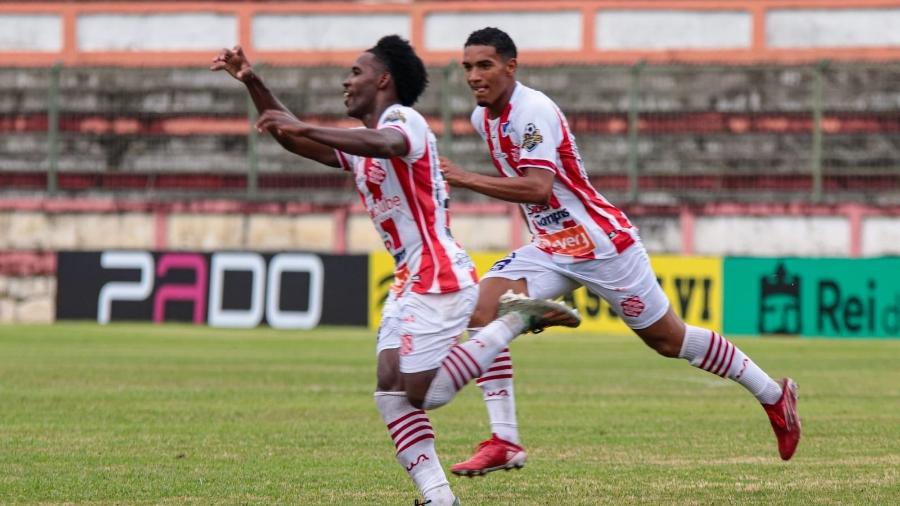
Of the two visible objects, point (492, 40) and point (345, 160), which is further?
point (492, 40)

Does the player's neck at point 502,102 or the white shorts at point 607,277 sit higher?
the player's neck at point 502,102

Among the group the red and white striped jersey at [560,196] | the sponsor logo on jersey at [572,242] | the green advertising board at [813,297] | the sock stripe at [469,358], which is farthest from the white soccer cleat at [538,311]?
the green advertising board at [813,297]

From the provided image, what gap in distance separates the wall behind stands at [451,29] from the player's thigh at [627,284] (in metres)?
21.8

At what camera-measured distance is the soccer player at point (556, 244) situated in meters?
8.28

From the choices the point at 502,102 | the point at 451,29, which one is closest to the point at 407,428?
the point at 502,102

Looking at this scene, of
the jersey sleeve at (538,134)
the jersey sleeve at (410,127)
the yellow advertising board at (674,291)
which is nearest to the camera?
the jersey sleeve at (410,127)

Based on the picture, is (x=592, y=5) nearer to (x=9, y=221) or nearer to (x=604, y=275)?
(x=9, y=221)

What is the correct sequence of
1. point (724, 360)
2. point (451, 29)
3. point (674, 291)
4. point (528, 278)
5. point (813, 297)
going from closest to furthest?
1. point (528, 278)
2. point (724, 360)
3. point (813, 297)
4. point (674, 291)
5. point (451, 29)

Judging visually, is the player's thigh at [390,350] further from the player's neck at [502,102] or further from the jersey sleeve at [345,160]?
the player's neck at [502,102]

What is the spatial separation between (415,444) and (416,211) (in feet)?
Answer: 3.37

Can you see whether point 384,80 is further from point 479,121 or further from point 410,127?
point 479,121

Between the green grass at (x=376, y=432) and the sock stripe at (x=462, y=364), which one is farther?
the green grass at (x=376, y=432)

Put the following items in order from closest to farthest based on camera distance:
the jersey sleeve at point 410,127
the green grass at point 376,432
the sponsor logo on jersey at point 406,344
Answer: the jersey sleeve at point 410,127
the sponsor logo on jersey at point 406,344
the green grass at point 376,432

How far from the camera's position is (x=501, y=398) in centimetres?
810
